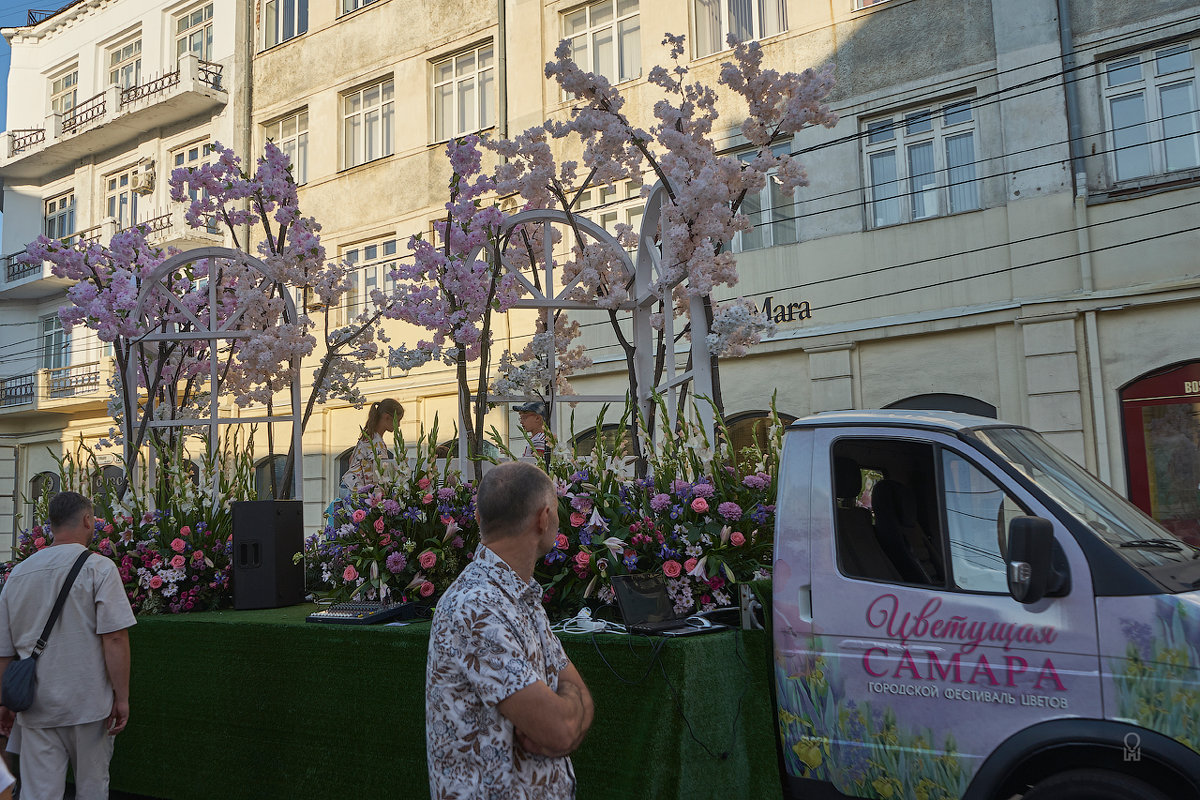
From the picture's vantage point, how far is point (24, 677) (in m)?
4.54

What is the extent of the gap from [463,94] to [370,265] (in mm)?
3522

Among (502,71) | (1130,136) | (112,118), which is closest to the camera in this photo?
(1130,136)

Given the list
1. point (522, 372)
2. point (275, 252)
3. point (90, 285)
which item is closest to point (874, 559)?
point (522, 372)

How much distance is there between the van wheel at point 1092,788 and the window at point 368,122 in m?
18.3

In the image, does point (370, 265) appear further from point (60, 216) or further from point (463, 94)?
point (60, 216)

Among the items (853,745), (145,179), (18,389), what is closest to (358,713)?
(853,745)

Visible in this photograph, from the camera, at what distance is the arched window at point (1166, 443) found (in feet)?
38.8

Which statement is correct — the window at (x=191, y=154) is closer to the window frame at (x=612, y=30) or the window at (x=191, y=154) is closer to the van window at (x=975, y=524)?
the window frame at (x=612, y=30)

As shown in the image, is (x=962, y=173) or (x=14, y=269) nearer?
(x=962, y=173)

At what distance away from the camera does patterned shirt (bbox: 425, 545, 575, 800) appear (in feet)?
8.09

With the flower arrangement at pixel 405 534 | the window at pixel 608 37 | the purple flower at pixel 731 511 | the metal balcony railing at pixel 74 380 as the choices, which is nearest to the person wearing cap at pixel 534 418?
the flower arrangement at pixel 405 534

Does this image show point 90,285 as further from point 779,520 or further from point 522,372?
point 779,520

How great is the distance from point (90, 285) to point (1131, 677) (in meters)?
8.47

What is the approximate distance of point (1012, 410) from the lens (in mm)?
12836
